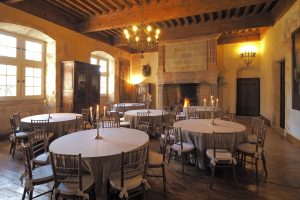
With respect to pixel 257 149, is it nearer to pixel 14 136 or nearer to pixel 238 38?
pixel 14 136

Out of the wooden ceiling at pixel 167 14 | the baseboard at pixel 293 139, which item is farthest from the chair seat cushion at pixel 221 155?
the wooden ceiling at pixel 167 14

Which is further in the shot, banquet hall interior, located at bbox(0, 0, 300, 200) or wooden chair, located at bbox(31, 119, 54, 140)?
wooden chair, located at bbox(31, 119, 54, 140)

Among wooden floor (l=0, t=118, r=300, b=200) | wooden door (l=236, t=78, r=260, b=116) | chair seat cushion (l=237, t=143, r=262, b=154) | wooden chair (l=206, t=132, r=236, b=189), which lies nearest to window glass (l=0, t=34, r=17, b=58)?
wooden floor (l=0, t=118, r=300, b=200)

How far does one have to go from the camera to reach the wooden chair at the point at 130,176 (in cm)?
196

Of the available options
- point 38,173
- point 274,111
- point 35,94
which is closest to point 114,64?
point 35,94

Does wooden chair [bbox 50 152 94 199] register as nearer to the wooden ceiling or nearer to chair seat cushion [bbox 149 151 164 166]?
chair seat cushion [bbox 149 151 164 166]

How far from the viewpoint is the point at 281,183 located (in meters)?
2.92

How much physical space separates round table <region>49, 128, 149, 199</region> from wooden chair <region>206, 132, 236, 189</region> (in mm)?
1050

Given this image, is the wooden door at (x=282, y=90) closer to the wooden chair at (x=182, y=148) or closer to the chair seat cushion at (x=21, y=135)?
the wooden chair at (x=182, y=148)

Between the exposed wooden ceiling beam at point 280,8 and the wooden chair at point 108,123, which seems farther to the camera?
the exposed wooden ceiling beam at point 280,8

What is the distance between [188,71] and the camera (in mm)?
8883

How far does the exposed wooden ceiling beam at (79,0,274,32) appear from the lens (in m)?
5.60

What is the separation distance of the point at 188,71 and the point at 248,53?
2.94m

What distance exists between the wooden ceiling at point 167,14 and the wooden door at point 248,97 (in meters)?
2.38
